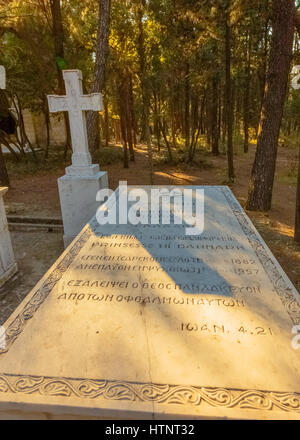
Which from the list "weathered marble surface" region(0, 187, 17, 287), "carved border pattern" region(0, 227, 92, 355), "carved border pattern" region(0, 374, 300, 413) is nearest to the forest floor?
"weathered marble surface" region(0, 187, 17, 287)

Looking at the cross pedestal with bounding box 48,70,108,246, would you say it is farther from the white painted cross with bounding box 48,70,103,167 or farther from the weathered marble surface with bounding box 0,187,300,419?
the weathered marble surface with bounding box 0,187,300,419

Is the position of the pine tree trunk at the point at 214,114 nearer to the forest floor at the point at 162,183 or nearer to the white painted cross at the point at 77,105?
the forest floor at the point at 162,183

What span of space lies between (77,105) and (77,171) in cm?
128

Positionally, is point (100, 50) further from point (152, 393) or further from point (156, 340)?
point (152, 393)

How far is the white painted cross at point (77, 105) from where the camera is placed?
5.54 m

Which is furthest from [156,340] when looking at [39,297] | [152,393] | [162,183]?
[162,183]

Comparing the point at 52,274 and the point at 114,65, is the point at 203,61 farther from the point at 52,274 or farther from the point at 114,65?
the point at 52,274

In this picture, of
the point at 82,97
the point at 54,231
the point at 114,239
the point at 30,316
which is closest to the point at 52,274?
the point at 30,316

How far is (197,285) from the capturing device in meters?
2.62

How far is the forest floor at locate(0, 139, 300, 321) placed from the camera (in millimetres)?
5898

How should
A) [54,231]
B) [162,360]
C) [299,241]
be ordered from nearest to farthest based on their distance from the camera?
[162,360], [299,241], [54,231]

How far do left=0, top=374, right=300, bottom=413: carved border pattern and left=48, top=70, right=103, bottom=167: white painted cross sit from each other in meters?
4.71

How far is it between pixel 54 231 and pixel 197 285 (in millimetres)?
5389

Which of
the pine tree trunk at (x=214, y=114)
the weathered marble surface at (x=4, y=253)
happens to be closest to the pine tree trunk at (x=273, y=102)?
the weathered marble surface at (x=4, y=253)
